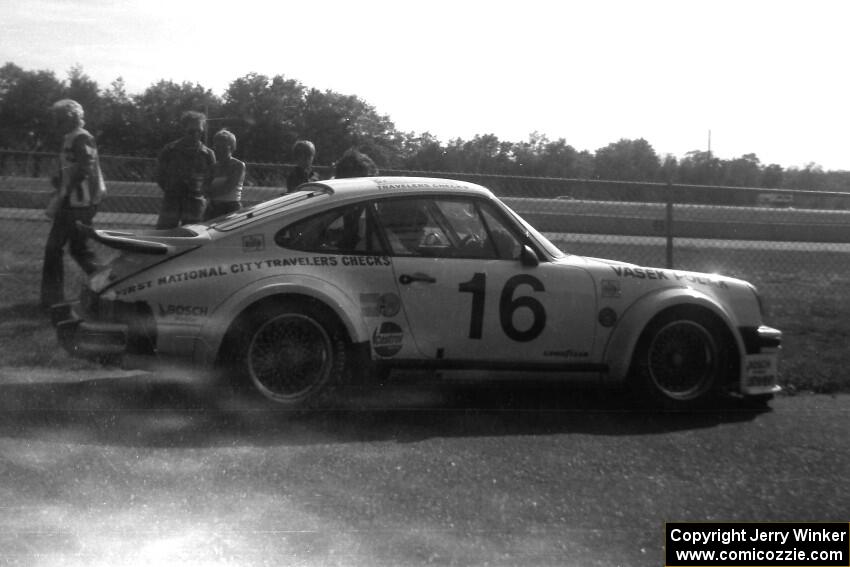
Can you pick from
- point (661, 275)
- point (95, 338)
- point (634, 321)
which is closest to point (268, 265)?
point (95, 338)

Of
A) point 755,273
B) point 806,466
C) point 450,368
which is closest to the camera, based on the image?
point 806,466

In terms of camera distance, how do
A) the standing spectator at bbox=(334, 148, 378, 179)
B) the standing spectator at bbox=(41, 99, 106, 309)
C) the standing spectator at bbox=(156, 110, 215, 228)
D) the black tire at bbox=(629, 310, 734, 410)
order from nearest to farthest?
the black tire at bbox=(629, 310, 734, 410), the standing spectator at bbox=(41, 99, 106, 309), the standing spectator at bbox=(334, 148, 378, 179), the standing spectator at bbox=(156, 110, 215, 228)

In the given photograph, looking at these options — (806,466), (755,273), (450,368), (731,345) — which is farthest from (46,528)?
(755,273)

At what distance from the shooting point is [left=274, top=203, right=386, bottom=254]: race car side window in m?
6.54

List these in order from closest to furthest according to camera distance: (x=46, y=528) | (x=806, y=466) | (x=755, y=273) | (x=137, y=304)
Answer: (x=46, y=528) < (x=806, y=466) < (x=137, y=304) < (x=755, y=273)

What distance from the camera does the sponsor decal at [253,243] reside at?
6.41 meters

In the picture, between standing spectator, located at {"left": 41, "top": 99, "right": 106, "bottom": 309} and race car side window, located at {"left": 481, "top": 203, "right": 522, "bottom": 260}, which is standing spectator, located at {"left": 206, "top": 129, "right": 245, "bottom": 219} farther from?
race car side window, located at {"left": 481, "top": 203, "right": 522, "bottom": 260}

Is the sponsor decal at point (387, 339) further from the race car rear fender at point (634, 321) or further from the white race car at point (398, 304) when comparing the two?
the race car rear fender at point (634, 321)

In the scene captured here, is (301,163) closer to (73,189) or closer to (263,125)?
(263,125)

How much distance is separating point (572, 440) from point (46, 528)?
290 centimetres

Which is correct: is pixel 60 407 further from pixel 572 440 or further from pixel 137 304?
pixel 572 440

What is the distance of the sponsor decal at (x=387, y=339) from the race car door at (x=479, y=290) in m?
0.09

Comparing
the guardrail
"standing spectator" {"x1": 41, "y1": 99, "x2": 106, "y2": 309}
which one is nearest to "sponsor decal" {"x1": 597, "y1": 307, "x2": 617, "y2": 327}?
"standing spectator" {"x1": 41, "y1": 99, "x2": 106, "y2": 309}

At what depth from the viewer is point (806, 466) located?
574 centimetres
